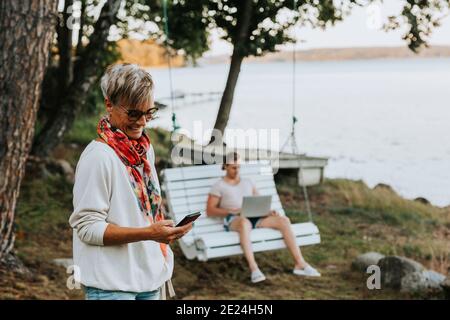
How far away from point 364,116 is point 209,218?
84.6 ft

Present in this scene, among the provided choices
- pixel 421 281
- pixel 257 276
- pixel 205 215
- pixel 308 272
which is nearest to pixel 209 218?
pixel 205 215

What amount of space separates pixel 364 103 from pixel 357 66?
65.9 ft

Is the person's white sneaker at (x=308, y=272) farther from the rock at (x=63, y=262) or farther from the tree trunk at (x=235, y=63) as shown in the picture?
the tree trunk at (x=235, y=63)

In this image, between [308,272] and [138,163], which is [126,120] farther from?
[308,272]

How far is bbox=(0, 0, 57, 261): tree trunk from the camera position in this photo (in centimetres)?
464

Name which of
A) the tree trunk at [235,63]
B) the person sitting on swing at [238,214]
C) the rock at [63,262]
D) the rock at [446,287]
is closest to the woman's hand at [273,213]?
the person sitting on swing at [238,214]

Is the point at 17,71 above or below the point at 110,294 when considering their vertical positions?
above

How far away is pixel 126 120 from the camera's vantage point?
6.61ft

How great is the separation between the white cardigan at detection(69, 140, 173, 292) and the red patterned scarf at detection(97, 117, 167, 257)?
20 mm

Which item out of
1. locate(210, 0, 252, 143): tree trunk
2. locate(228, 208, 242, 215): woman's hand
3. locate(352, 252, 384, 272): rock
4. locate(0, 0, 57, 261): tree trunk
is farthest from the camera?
locate(210, 0, 252, 143): tree trunk

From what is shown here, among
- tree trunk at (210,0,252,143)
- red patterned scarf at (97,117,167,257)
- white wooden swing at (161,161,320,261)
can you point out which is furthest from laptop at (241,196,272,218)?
red patterned scarf at (97,117,167,257)

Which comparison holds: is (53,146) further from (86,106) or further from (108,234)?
(108,234)

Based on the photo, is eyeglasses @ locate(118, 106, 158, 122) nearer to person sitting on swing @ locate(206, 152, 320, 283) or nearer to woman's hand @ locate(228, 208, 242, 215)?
person sitting on swing @ locate(206, 152, 320, 283)
